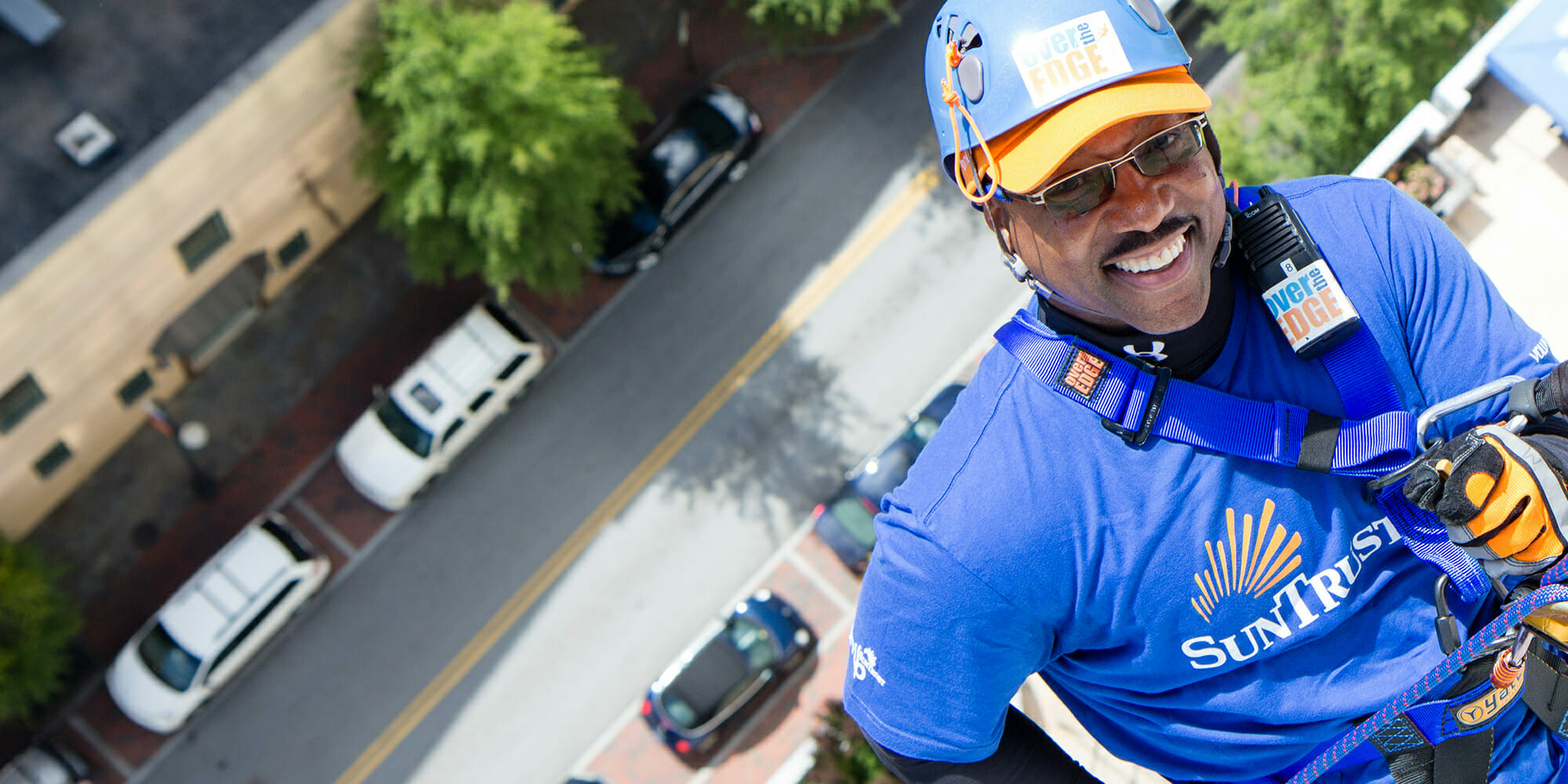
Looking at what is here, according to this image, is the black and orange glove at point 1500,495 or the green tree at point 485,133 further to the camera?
the green tree at point 485,133

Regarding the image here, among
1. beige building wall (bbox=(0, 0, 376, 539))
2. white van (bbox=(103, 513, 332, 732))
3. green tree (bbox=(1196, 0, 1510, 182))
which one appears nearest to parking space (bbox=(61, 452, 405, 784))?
white van (bbox=(103, 513, 332, 732))

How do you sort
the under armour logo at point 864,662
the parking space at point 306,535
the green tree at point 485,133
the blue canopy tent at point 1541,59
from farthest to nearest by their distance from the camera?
the parking space at point 306,535, the green tree at point 485,133, the blue canopy tent at point 1541,59, the under armour logo at point 864,662

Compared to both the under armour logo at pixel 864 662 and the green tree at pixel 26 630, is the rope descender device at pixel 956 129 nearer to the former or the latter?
the under armour logo at pixel 864 662

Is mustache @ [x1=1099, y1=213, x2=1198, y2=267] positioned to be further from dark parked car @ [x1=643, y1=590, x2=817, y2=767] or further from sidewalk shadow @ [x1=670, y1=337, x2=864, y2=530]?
sidewalk shadow @ [x1=670, y1=337, x2=864, y2=530]

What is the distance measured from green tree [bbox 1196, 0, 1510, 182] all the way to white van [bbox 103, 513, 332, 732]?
53.4 feet

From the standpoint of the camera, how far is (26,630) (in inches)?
720

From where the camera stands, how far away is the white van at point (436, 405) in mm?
20875

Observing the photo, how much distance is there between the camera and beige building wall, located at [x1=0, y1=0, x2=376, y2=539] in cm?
1634

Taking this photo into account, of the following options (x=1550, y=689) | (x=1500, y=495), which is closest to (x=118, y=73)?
(x=1500, y=495)

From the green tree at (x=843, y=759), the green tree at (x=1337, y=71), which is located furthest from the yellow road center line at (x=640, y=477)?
the green tree at (x=1337, y=71)

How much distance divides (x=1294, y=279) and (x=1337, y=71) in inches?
540

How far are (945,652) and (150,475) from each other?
783 inches

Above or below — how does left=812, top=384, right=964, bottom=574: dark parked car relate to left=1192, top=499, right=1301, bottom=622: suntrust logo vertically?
below

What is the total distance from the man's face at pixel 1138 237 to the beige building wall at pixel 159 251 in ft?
47.4
